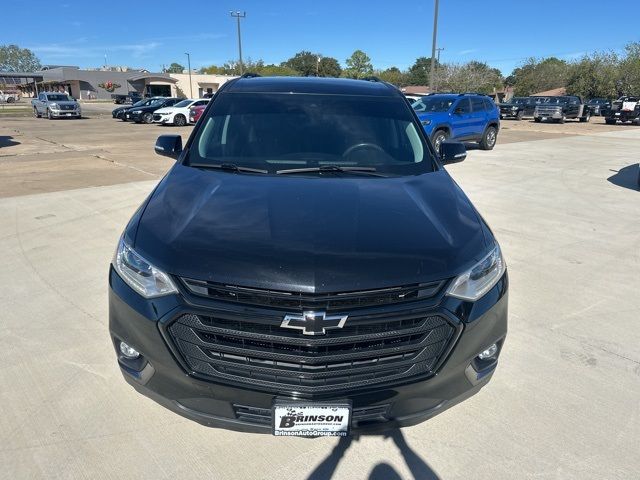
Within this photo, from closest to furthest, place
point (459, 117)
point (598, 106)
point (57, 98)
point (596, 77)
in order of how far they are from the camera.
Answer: point (459, 117), point (57, 98), point (598, 106), point (596, 77)

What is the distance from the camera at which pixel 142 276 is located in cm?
206

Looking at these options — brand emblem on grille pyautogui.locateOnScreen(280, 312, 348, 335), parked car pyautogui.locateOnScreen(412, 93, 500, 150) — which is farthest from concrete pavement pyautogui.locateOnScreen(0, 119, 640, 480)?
parked car pyautogui.locateOnScreen(412, 93, 500, 150)

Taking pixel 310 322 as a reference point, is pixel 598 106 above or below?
above

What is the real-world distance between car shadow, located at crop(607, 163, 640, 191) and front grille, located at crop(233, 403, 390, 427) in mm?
9980

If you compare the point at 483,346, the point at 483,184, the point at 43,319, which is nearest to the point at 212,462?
the point at 483,346

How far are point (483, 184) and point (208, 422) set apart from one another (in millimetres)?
8776

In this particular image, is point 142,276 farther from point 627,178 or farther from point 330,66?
point 330,66

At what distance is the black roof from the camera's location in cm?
368

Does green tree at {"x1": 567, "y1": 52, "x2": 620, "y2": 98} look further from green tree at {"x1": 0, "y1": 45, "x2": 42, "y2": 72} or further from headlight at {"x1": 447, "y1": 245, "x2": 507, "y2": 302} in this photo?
green tree at {"x1": 0, "y1": 45, "x2": 42, "y2": 72}

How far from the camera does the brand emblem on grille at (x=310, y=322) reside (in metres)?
1.83

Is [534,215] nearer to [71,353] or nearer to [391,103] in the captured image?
[391,103]

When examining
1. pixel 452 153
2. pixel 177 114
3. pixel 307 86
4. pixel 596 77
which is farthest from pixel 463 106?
pixel 596 77

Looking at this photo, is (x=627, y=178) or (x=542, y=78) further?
(x=542, y=78)

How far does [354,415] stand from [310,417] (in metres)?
0.19
